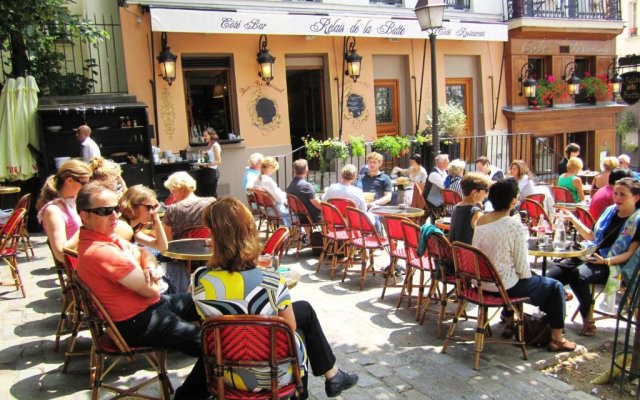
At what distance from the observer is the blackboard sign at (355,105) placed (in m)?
12.5

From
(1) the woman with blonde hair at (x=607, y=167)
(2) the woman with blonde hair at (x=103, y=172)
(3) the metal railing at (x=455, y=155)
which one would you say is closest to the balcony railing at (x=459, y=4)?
(3) the metal railing at (x=455, y=155)

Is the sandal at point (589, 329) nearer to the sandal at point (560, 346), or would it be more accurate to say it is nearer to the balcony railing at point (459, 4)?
the sandal at point (560, 346)

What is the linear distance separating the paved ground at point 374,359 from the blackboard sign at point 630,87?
585 inches

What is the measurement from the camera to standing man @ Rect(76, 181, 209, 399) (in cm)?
313

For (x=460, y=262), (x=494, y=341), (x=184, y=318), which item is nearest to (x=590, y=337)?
(x=494, y=341)

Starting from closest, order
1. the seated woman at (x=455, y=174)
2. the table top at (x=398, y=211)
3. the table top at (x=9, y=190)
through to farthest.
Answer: the table top at (x=398, y=211) < the seated woman at (x=455, y=174) < the table top at (x=9, y=190)

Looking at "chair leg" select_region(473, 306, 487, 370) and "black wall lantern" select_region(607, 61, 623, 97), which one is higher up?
"black wall lantern" select_region(607, 61, 623, 97)

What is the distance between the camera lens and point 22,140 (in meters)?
8.88

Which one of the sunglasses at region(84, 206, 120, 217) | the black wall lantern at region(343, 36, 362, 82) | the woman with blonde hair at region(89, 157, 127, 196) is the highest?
the black wall lantern at region(343, 36, 362, 82)

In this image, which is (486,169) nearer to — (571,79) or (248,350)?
(248,350)

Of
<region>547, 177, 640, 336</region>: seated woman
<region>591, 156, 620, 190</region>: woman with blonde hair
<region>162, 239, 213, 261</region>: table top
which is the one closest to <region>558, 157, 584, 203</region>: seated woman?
<region>591, 156, 620, 190</region>: woman with blonde hair

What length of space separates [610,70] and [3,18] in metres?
16.4

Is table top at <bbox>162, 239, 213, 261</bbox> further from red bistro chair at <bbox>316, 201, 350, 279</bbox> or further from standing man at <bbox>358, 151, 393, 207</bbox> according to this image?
standing man at <bbox>358, 151, 393, 207</bbox>

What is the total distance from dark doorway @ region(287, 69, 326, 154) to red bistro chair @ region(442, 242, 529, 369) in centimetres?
885
